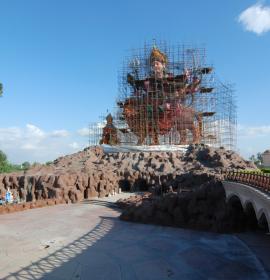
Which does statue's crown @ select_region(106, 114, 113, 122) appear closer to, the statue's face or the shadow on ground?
the statue's face

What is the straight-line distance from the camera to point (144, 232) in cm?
2238

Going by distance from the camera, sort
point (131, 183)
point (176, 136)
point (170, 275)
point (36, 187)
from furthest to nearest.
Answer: point (176, 136) → point (131, 183) → point (36, 187) → point (170, 275)

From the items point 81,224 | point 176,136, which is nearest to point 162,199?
point 81,224

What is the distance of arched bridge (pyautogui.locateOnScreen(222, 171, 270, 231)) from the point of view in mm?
14196

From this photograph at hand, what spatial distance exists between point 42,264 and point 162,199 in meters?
11.6

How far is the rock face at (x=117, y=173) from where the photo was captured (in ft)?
111

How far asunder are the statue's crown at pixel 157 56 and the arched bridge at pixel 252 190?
3352 centimetres

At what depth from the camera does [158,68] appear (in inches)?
2078

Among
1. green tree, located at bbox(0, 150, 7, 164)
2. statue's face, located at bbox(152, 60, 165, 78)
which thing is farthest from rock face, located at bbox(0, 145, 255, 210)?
green tree, located at bbox(0, 150, 7, 164)

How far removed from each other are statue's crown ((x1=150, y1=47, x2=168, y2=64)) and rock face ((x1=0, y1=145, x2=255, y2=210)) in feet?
47.9

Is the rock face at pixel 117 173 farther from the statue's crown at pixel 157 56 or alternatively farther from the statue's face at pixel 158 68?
the statue's crown at pixel 157 56

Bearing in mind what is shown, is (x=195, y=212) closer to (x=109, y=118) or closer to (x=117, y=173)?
(x=117, y=173)

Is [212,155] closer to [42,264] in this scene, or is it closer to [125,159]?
[125,159]

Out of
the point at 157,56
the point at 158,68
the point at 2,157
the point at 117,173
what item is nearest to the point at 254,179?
the point at 117,173
